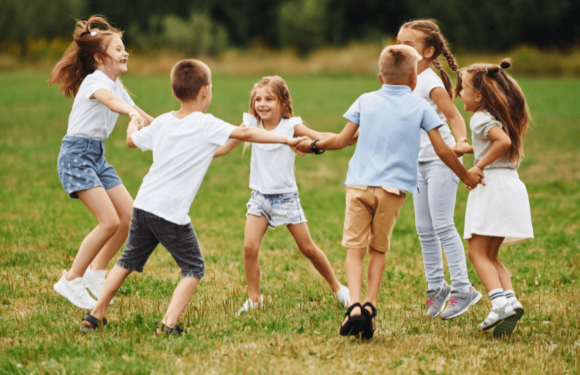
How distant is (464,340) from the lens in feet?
13.8

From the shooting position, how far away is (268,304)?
200 inches

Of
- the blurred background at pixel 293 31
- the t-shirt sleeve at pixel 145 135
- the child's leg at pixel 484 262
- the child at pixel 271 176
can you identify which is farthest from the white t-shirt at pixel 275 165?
the blurred background at pixel 293 31

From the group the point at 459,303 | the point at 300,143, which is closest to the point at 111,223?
the point at 300,143

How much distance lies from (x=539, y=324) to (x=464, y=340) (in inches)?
32.0

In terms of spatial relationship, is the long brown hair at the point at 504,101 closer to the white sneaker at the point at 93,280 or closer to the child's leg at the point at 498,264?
the child's leg at the point at 498,264

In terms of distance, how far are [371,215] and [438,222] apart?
0.92 meters

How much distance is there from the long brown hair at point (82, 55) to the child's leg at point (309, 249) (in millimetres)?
2037

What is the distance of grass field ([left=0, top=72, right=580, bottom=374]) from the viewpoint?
146 inches

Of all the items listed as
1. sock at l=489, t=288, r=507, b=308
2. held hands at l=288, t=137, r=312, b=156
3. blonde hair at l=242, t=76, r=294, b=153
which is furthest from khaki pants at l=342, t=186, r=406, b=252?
blonde hair at l=242, t=76, r=294, b=153

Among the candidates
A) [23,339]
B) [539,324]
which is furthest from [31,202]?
[539,324]

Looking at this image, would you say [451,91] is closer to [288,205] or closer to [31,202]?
[288,205]

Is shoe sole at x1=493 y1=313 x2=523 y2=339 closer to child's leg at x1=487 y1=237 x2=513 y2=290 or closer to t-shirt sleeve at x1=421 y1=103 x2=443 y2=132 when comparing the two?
child's leg at x1=487 y1=237 x2=513 y2=290

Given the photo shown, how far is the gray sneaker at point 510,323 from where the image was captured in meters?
4.16

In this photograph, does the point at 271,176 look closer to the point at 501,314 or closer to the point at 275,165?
the point at 275,165
